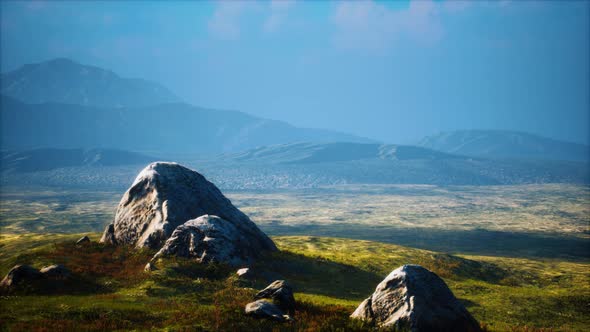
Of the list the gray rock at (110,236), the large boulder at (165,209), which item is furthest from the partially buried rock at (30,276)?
the gray rock at (110,236)

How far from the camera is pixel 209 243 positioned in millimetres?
32031

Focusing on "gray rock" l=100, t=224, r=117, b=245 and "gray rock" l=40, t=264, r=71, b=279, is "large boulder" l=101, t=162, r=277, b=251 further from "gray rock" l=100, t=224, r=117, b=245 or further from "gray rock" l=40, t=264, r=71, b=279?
"gray rock" l=40, t=264, r=71, b=279

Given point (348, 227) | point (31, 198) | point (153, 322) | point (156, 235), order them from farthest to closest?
point (31, 198), point (348, 227), point (156, 235), point (153, 322)

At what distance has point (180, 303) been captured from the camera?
21906mm

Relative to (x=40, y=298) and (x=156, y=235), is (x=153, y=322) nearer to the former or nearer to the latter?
(x=40, y=298)

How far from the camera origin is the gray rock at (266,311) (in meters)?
18.3

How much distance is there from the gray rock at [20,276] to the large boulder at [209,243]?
874 cm

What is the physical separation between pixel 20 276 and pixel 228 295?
12674 millimetres

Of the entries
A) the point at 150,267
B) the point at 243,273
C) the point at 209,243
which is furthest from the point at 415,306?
the point at 150,267

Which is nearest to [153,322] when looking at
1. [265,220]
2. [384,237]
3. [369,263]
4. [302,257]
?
[302,257]

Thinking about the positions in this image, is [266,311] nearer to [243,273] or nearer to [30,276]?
[243,273]

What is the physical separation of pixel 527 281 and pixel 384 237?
216 feet

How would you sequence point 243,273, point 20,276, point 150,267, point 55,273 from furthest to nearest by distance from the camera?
point 150,267 < point 243,273 < point 55,273 < point 20,276

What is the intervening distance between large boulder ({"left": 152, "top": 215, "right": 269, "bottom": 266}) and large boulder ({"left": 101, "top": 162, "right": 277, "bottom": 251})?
204cm
